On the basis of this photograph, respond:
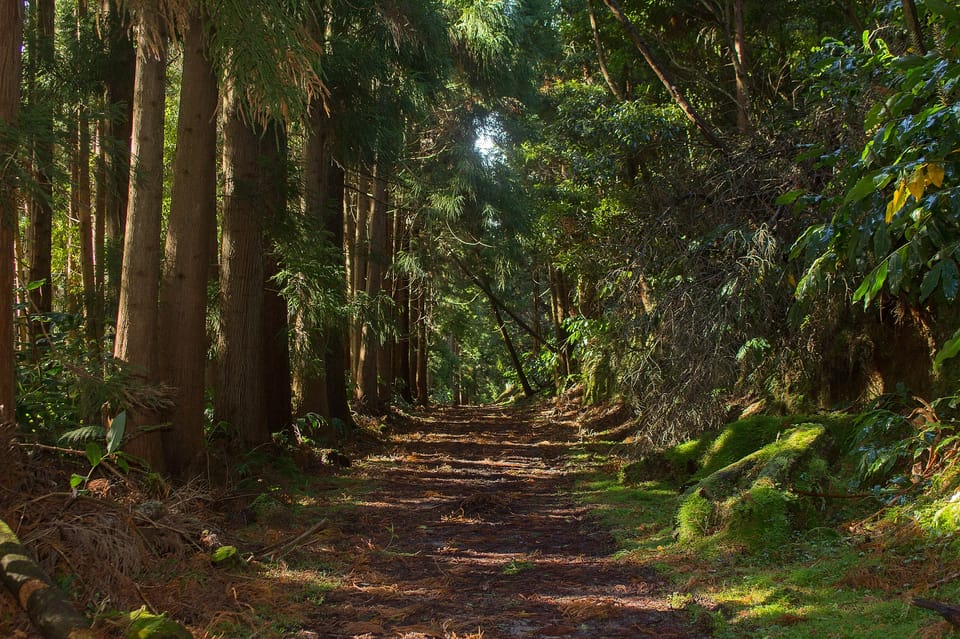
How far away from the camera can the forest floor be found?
461 cm

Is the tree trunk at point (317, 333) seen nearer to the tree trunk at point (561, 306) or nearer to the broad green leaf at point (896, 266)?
the broad green leaf at point (896, 266)

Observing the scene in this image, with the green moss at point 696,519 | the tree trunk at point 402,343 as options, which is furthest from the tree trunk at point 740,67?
the tree trunk at point 402,343

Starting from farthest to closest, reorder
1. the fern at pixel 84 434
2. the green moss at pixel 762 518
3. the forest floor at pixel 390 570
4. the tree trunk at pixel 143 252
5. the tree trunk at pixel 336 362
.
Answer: the tree trunk at pixel 336 362, the tree trunk at pixel 143 252, the fern at pixel 84 434, the green moss at pixel 762 518, the forest floor at pixel 390 570

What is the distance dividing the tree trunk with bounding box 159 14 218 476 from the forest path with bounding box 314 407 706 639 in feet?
6.97

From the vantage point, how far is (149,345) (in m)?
7.34

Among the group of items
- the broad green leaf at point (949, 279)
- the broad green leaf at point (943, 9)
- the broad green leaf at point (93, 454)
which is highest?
the broad green leaf at point (943, 9)

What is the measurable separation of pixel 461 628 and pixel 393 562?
1.88 meters

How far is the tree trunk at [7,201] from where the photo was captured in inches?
208

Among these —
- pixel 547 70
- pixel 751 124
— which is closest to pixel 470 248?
pixel 547 70

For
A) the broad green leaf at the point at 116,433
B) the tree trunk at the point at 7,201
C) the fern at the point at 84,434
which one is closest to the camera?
the tree trunk at the point at 7,201

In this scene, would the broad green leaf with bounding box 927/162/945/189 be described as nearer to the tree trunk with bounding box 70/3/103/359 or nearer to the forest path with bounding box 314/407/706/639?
the forest path with bounding box 314/407/706/639

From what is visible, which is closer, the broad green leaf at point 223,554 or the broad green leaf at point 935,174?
the broad green leaf at point 935,174

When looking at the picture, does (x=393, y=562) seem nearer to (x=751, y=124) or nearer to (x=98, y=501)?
(x=98, y=501)

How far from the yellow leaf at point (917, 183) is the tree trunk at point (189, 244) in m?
6.84
